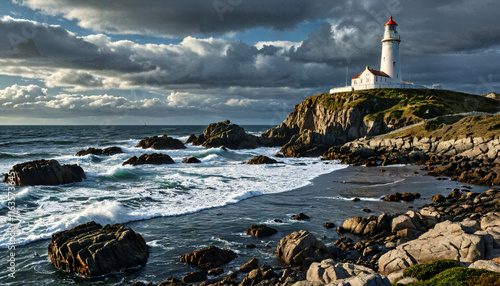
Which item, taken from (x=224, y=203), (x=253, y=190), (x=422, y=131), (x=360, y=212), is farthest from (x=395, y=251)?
(x=422, y=131)

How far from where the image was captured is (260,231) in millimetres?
24297

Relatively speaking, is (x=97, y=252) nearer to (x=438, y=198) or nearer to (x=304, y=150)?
(x=438, y=198)

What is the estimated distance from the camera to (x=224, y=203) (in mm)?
34312

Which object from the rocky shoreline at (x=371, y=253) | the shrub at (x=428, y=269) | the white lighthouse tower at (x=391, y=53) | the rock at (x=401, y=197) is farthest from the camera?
the white lighthouse tower at (x=391, y=53)

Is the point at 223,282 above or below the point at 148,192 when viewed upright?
below

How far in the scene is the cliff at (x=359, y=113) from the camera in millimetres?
84438

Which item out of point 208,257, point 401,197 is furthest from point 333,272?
point 401,197

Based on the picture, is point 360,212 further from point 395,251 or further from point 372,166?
point 372,166

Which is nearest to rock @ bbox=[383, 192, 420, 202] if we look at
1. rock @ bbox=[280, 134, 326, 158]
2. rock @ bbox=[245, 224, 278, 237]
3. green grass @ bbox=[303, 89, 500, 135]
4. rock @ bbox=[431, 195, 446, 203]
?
rock @ bbox=[431, 195, 446, 203]

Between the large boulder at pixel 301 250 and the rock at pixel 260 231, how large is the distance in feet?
10.0

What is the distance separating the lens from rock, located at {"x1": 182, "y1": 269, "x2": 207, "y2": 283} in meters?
17.9

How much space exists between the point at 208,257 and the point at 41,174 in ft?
101

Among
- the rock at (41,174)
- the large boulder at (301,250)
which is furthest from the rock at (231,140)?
the large boulder at (301,250)

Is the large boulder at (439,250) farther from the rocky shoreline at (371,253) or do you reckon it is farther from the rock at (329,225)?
the rock at (329,225)
